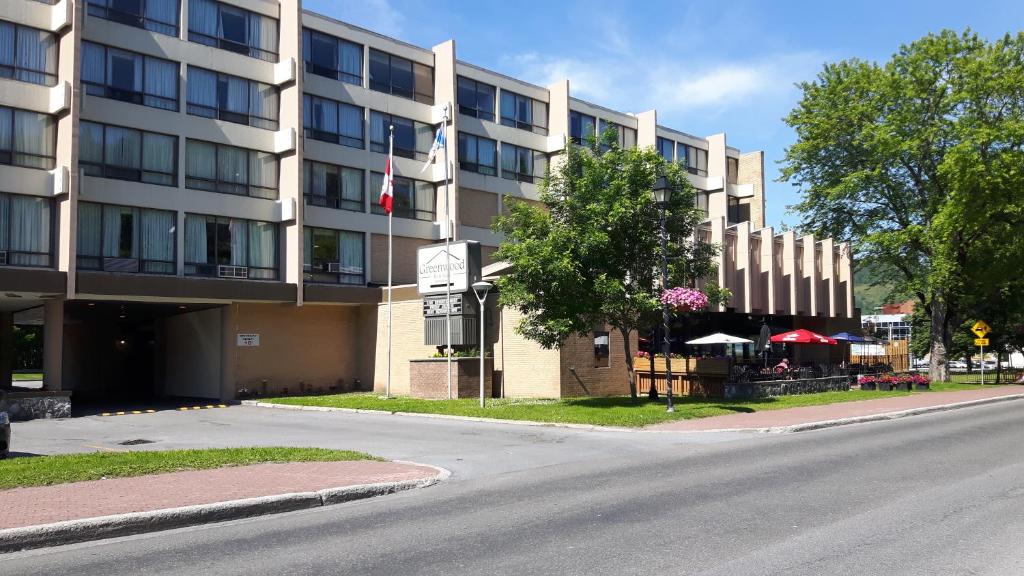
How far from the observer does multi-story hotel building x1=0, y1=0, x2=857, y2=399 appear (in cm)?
2631

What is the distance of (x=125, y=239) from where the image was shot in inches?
1124

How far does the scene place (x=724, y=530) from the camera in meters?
8.11

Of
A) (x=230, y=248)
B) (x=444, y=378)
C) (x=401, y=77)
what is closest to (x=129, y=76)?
(x=230, y=248)

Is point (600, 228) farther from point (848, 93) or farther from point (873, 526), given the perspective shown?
point (848, 93)

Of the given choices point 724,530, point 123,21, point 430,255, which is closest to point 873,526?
point 724,530

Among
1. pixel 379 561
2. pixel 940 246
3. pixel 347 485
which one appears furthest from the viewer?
pixel 940 246

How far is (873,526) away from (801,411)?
15.1 metres

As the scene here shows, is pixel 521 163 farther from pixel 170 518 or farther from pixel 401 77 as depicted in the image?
pixel 170 518

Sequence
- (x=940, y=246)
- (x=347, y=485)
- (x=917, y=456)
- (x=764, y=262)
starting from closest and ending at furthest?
1. (x=347, y=485)
2. (x=917, y=456)
3. (x=940, y=246)
4. (x=764, y=262)

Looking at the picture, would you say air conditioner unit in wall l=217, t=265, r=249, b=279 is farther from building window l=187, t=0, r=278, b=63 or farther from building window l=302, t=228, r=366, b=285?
building window l=187, t=0, r=278, b=63

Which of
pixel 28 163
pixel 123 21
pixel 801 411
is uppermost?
Answer: pixel 123 21

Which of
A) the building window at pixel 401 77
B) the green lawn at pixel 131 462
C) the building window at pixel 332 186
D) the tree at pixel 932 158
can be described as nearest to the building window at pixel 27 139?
the building window at pixel 332 186

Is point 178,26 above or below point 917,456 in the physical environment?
above

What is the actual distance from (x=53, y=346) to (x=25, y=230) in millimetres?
3622
